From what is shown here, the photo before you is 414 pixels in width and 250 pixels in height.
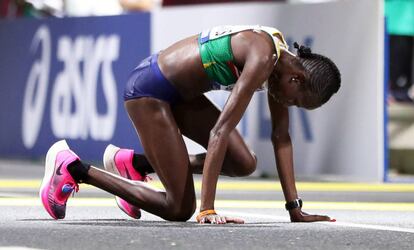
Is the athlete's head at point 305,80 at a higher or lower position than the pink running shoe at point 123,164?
higher

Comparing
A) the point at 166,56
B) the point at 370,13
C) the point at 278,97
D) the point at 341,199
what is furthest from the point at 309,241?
the point at 370,13

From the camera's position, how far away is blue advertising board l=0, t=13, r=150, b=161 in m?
15.2

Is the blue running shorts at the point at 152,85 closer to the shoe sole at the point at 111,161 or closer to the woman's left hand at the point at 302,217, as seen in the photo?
the shoe sole at the point at 111,161

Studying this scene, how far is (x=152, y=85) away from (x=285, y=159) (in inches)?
36.2

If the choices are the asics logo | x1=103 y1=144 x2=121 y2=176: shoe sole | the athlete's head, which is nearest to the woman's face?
the athlete's head

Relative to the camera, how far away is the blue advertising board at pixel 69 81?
1519 cm

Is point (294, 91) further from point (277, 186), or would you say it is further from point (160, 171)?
point (277, 186)

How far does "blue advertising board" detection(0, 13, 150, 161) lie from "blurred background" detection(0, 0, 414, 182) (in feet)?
0.05

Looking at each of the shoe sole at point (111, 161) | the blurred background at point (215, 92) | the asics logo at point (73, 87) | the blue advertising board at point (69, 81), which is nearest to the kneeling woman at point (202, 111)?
the shoe sole at point (111, 161)

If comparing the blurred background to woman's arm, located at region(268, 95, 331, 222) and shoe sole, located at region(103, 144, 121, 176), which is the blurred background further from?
woman's arm, located at region(268, 95, 331, 222)

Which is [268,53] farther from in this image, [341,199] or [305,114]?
[305,114]

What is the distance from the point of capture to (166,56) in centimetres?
766

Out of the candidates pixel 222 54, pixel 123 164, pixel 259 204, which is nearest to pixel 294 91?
pixel 222 54

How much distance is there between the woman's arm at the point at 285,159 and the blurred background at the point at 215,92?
5.14 metres
